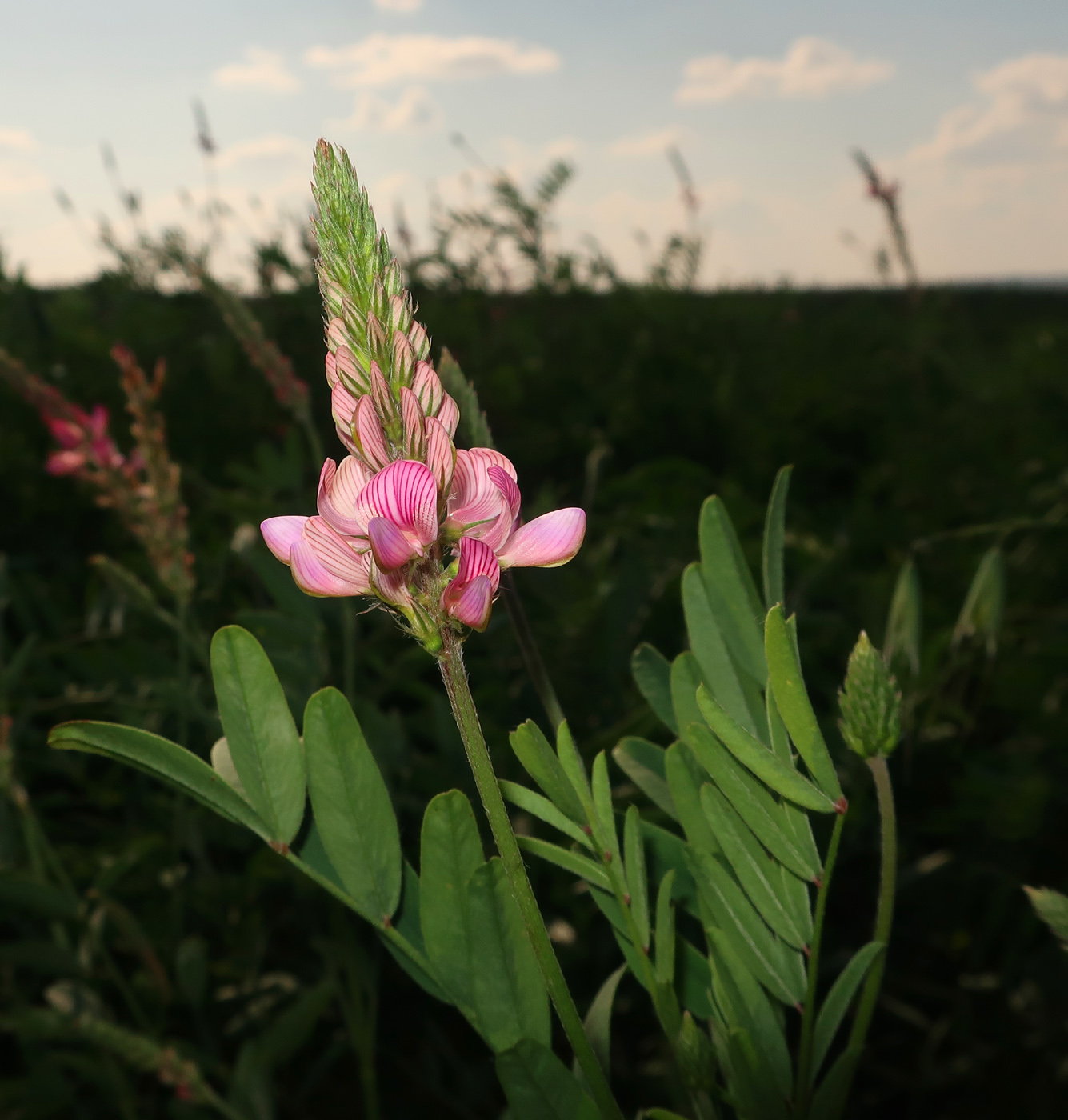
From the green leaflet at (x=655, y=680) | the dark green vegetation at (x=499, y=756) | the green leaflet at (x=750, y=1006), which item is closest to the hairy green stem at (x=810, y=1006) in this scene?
the green leaflet at (x=750, y=1006)

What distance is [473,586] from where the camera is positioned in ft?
1.16

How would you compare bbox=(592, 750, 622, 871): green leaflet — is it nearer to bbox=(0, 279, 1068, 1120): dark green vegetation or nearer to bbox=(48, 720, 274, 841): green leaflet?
bbox=(48, 720, 274, 841): green leaflet

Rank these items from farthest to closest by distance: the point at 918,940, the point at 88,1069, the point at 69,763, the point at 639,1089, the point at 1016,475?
the point at 1016,475 → the point at 918,940 → the point at 69,763 → the point at 639,1089 → the point at 88,1069

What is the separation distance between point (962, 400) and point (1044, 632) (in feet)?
4.03

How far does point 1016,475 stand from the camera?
6.00ft

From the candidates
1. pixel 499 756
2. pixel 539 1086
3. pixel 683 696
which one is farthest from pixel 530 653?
pixel 499 756

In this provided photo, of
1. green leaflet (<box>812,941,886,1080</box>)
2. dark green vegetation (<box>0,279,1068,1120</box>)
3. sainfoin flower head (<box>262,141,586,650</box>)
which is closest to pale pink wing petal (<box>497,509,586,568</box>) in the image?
sainfoin flower head (<box>262,141,586,650</box>)

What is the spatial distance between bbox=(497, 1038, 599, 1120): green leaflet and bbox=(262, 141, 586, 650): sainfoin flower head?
157 mm

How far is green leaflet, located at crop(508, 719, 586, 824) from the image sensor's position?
0.40m

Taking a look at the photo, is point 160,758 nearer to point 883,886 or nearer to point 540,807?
point 540,807

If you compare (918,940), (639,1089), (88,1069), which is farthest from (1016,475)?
(88,1069)

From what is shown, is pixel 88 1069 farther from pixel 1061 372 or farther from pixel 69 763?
pixel 1061 372

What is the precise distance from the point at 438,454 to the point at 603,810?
17 centimetres

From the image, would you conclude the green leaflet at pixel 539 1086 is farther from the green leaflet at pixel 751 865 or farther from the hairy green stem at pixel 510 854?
the green leaflet at pixel 751 865
